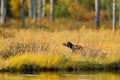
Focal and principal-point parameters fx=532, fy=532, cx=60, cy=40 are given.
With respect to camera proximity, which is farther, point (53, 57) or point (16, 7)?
point (16, 7)

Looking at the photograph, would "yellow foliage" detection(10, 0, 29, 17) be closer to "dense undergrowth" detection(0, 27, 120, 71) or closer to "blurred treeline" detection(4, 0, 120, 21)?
"blurred treeline" detection(4, 0, 120, 21)

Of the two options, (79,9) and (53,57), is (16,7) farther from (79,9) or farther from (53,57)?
(53,57)

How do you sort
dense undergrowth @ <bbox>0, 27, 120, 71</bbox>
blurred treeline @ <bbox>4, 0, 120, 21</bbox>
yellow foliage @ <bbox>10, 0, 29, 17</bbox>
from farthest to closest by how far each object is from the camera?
1. yellow foliage @ <bbox>10, 0, 29, 17</bbox>
2. blurred treeline @ <bbox>4, 0, 120, 21</bbox>
3. dense undergrowth @ <bbox>0, 27, 120, 71</bbox>

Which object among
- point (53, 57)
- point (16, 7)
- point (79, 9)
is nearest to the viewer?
point (53, 57)

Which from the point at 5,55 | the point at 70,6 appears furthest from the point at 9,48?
the point at 70,6

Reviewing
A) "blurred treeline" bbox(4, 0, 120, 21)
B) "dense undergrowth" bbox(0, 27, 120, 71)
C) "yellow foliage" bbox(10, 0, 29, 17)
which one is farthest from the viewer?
"yellow foliage" bbox(10, 0, 29, 17)

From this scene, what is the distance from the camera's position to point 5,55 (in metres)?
22.9

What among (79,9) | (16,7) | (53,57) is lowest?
(53,57)

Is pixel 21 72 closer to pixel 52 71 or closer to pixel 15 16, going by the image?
pixel 52 71

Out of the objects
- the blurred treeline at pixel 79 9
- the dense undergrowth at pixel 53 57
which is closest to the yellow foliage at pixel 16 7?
the blurred treeline at pixel 79 9

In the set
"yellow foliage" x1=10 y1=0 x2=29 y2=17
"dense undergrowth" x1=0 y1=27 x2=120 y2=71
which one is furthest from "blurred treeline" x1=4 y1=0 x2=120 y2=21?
"dense undergrowth" x1=0 y1=27 x2=120 y2=71

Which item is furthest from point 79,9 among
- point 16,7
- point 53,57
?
point 53,57

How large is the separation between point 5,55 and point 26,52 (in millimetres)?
933

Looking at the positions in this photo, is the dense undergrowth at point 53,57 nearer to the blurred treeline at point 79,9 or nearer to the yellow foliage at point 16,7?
the blurred treeline at point 79,9
